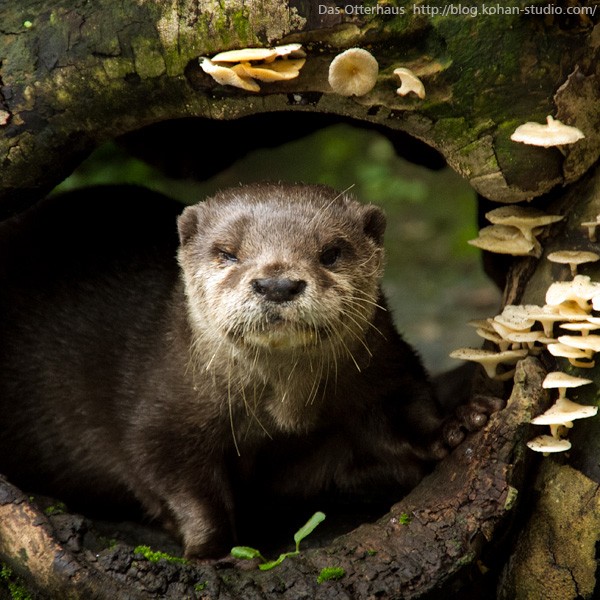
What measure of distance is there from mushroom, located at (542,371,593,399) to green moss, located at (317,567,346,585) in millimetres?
961

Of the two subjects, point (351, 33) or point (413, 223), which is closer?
point (351, 33)

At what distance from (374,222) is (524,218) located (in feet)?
2.04

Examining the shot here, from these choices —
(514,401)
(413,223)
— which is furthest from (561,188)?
(413,223)

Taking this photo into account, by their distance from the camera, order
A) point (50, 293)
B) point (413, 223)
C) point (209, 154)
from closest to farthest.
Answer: point (50, 293), point (209, 154), point (413, 223)

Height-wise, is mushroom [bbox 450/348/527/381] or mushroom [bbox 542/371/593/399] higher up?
mushroom [bbox 542/371/593/399]

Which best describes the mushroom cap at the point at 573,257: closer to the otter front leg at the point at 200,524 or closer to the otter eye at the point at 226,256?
the otter eye at the point at 226,256

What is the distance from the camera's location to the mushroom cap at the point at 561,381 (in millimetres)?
3152

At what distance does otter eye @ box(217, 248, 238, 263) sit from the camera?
3529mm

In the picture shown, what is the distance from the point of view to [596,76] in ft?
11.1

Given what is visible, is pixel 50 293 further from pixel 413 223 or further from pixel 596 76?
pixel 413 223

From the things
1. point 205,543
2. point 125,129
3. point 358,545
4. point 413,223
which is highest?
point 125,129

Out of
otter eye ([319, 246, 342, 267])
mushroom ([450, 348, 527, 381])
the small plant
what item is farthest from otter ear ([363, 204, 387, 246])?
the small plant

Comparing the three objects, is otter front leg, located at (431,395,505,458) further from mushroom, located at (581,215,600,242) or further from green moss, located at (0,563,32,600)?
green moss, located at (0,563,32,600)

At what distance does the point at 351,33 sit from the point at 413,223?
572cm
